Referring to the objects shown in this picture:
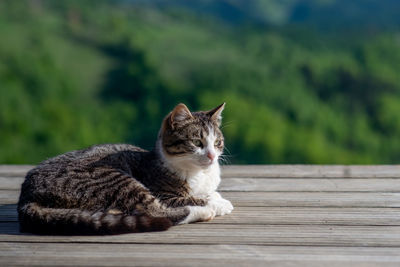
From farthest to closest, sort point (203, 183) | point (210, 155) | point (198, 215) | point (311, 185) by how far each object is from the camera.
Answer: point (311, 185), point (203, 183), point (210, 155), point (198, 215)

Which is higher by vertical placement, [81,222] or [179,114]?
[179,114]

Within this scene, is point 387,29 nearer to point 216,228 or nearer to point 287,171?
point 287,171

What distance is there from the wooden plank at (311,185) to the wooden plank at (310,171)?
107 mm

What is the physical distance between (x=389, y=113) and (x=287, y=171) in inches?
426

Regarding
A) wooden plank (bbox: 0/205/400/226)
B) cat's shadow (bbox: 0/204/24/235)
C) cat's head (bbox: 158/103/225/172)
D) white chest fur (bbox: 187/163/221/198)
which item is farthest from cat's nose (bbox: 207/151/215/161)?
cat's shadow (bbox: 0/204/24/235)

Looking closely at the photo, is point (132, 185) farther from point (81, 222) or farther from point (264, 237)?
point (264, 237)

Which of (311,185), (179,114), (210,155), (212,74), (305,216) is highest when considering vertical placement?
(212,74)

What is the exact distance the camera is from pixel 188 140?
10.7 ft

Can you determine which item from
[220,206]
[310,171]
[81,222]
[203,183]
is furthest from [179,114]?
[310,171]

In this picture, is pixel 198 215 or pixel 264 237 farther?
pixel 198 215

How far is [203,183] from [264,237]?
71 centimetres

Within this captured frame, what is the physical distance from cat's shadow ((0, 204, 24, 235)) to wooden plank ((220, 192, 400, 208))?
1.36 metres

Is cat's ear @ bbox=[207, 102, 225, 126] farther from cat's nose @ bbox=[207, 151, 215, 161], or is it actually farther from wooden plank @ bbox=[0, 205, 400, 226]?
wooden plank @ bbox=[0, 205, 400, 226]

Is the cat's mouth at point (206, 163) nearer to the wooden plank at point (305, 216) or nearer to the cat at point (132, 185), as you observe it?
the cat at point (132, 185)
